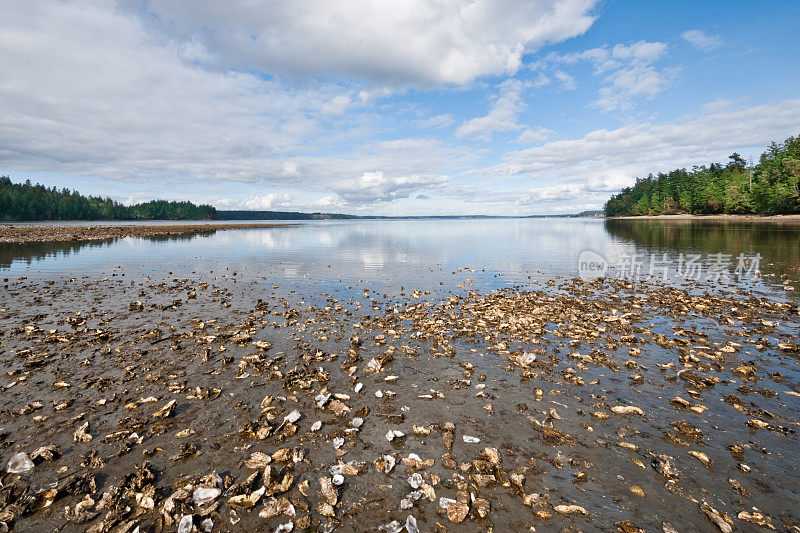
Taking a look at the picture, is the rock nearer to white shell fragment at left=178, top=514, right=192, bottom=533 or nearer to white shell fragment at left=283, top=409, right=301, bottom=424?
white shell fragment at left=178, top=514, right=192, bottom=533

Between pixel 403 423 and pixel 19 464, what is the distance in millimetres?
7187

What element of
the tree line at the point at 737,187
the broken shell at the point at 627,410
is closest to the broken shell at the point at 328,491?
the broken shell at the point at 627,410

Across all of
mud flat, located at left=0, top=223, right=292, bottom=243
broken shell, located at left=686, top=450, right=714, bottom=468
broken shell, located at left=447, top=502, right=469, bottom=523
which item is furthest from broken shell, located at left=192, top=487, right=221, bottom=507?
mud flat, located at left=0, top=223, right=292, bottom=243

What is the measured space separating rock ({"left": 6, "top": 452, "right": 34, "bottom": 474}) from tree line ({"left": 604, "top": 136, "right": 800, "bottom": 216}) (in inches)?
5786

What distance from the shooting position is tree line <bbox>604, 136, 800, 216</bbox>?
98.6 metres

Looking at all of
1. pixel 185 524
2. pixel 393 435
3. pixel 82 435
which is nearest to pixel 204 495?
pixel 185 524

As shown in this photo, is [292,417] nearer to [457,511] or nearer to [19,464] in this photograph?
[457,511]

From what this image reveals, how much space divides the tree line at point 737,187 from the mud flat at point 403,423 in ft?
428

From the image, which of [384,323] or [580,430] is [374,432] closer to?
[580,430]

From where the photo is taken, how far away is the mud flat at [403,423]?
5.23 metres

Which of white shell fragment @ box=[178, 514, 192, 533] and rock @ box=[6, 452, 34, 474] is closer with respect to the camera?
white shell fragment @ box=[178, 514, 192, 533]

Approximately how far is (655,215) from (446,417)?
226 meters

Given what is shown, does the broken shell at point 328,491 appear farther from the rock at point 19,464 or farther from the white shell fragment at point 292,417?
the rock at point 19,464

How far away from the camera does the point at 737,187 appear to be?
119 m
